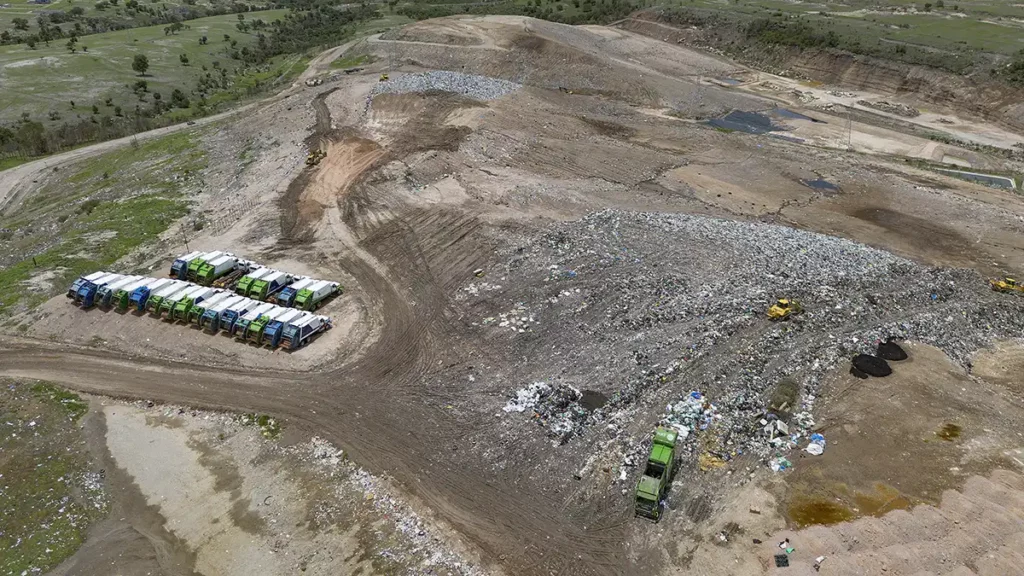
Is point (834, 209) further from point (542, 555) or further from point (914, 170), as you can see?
point (542, 555)

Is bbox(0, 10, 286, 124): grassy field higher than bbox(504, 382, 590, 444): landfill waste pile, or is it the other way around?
bbox(0, 10, 286, 124): grassy field

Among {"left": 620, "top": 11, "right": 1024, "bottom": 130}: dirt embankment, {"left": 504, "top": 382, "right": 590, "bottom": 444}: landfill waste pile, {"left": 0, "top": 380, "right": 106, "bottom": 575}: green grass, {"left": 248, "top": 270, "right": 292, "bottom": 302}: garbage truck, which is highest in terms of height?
{"left": 620, "top": 11, "right": 1024, "bottom": 130}: dirt embankment

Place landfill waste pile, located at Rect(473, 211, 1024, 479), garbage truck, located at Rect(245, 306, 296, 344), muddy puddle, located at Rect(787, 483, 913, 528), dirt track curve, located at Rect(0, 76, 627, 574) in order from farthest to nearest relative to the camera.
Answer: garbage truck, located at Rect(245, 306, 296, 344)
landfill waste pile, located at Rect(473, 211, 1024, 479)
dirt track curve, located at Rect(0, 76, 627, 574)
muddy puddle, located at Rect(787, 483, 913, 528)

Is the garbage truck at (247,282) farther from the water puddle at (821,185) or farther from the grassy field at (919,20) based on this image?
the grassy field at (919,20)

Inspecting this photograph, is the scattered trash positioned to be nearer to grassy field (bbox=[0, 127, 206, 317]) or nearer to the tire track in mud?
the tire track in mud

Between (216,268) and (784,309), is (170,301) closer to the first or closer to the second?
(216,268)

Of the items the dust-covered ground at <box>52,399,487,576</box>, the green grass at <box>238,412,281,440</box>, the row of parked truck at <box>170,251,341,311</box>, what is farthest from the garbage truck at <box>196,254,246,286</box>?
the green grass at <box>238,412,281,440</box>

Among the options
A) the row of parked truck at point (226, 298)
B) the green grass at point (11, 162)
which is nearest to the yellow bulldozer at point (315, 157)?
the row of parked truck at point (226, 298)
